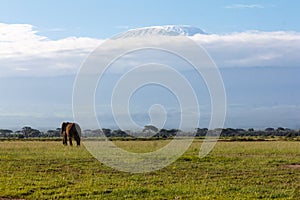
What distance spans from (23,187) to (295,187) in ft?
29.7

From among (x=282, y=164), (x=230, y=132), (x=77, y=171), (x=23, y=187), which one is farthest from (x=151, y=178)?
(x=230, y=132)

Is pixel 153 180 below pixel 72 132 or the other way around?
below

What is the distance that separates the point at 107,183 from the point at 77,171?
416cm

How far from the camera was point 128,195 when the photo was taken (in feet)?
53.3

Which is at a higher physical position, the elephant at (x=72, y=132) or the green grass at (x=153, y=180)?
the elephant at (x=72, y=132)

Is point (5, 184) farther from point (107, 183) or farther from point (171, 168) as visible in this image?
point (171, 168)

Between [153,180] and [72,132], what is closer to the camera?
[153,180]

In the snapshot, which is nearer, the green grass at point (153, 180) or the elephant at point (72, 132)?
the green grass at point (153, 180)

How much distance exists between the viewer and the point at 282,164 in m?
26.8

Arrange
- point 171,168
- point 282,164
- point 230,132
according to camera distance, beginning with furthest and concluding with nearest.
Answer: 1. point 230,132
2. point 282,164
3. point 171,168

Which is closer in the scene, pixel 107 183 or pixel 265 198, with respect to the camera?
pixel 265 198

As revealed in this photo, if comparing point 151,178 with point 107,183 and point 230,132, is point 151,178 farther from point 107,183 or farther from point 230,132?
point 230,132

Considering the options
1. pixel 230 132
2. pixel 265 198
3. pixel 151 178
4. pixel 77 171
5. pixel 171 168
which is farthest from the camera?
pixel 230 132

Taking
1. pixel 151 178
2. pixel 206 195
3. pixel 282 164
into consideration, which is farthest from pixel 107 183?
pixel 282 164
